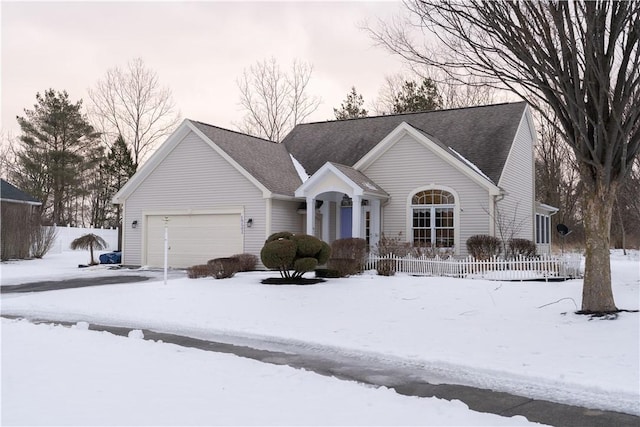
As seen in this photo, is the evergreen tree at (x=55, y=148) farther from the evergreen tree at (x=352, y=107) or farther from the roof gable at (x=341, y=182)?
the roof gable at (x=341, y=182)

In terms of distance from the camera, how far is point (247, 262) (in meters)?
18.8

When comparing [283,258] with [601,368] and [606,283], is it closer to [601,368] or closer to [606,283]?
[606,283]

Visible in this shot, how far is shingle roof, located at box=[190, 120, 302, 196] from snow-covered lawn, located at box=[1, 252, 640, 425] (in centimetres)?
547

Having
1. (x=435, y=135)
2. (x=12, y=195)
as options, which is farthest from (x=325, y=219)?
(x=12, y=195)

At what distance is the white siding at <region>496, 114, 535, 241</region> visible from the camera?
19.6 metres

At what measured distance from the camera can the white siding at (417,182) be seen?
61.0 feet

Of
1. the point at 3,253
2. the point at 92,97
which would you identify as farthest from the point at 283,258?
the point at 92,97

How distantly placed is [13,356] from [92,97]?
39562 mm

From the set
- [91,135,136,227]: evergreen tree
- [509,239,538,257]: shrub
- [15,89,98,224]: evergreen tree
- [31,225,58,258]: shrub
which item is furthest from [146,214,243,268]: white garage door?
[15,89,98,224]: evergreen tree

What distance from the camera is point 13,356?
22.8 feet

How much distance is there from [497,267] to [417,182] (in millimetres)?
4887

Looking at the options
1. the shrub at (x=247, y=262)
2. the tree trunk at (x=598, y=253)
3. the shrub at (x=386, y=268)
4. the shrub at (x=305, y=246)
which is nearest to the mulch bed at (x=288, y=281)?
the shrub at (x=305, y=246)

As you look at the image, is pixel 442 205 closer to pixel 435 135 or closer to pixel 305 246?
pixel 435 135

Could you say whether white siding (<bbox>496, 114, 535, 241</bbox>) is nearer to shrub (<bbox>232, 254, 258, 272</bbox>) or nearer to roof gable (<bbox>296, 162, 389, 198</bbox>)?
roof gable (<bbox>296, 162, 389, 198</bbox>)
